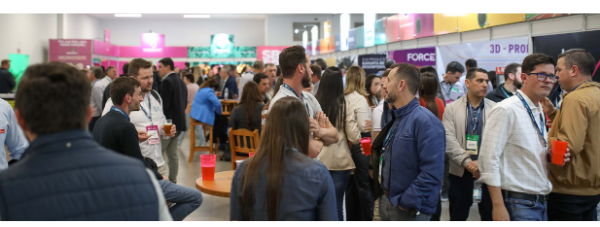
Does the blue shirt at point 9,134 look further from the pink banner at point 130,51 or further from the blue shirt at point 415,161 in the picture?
the pink banner at point 130,51

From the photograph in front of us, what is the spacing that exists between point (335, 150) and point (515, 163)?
1.29 metres

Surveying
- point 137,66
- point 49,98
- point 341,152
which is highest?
point 137,66

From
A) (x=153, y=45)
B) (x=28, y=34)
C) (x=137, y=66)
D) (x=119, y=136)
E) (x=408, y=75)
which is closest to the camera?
(x=408, y=75)

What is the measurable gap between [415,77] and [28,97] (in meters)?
1.85

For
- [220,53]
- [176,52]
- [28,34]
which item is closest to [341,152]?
[28,34]

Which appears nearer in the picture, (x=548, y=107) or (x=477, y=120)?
(x=548, y=107)

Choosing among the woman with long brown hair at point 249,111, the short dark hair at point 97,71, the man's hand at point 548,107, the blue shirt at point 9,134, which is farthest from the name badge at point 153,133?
the short dark hair at point 97,71

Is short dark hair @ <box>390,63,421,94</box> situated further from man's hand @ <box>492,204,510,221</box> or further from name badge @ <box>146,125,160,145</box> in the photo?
name badge @ <box>146,125,160,145</box>

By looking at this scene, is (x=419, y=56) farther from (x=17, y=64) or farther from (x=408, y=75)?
(x=17, y=64)

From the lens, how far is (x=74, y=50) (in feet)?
52.6

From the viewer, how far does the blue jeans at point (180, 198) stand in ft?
9.27

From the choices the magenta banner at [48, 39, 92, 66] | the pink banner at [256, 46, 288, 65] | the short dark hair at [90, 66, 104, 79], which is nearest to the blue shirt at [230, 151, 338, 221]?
the short dark hair at [90, 66, 104, 79]

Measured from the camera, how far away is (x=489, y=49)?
602 centimetres
